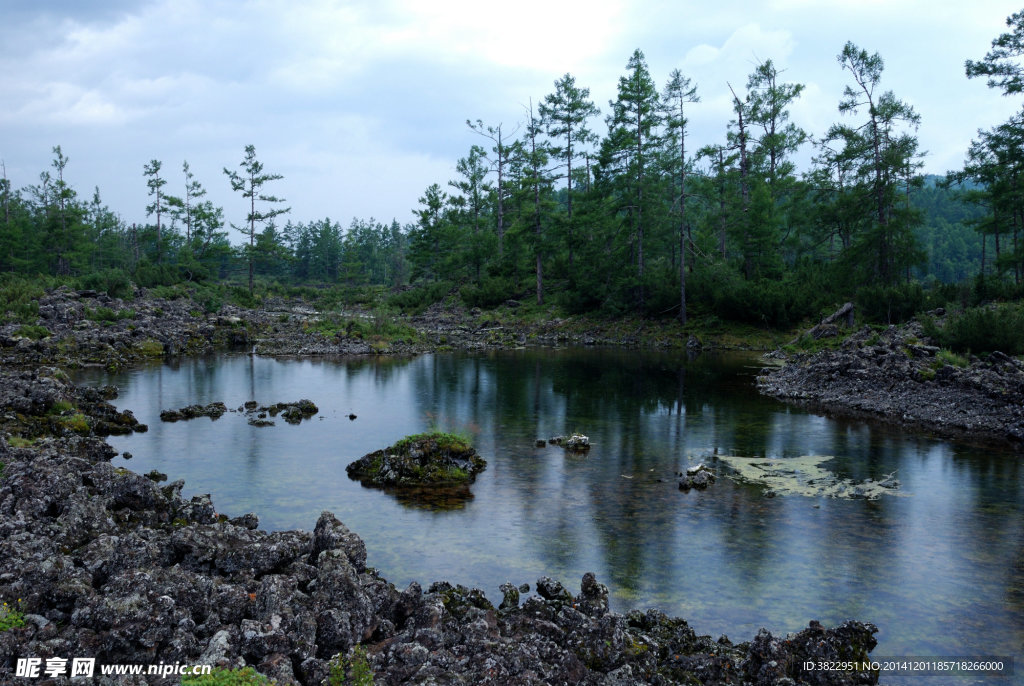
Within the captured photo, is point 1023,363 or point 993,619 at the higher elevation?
point 1023,363

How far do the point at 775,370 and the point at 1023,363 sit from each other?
Answer: 12.4 meters

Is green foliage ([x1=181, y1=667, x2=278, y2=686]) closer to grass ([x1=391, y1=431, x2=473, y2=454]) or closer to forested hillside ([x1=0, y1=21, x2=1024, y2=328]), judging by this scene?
grass ([x1=391, y1=431, x2=473, y2=454])

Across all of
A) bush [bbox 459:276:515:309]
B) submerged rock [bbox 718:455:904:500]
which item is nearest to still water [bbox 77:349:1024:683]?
submerged rock [bbox 718:455:904:500]

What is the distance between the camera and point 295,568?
8742 millimetres

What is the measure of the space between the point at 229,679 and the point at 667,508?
9.46 m

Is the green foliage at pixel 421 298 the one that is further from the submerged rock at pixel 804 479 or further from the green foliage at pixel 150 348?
the submerged rock at pixel 804 479

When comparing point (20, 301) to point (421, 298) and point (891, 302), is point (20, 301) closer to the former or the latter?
point (421, 298)

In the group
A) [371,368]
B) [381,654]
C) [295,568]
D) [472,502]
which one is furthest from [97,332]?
[381,654]

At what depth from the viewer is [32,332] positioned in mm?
37062

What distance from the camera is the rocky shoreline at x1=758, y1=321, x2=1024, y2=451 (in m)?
20.3

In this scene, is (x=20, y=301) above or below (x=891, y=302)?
above

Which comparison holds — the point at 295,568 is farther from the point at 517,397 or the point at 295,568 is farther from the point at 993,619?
the point at 517,397

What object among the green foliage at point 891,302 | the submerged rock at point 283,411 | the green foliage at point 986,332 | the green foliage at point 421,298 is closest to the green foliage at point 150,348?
the submerged rock at point 283,411

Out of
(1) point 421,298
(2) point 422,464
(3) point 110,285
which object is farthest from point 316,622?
(1) point 421,298
